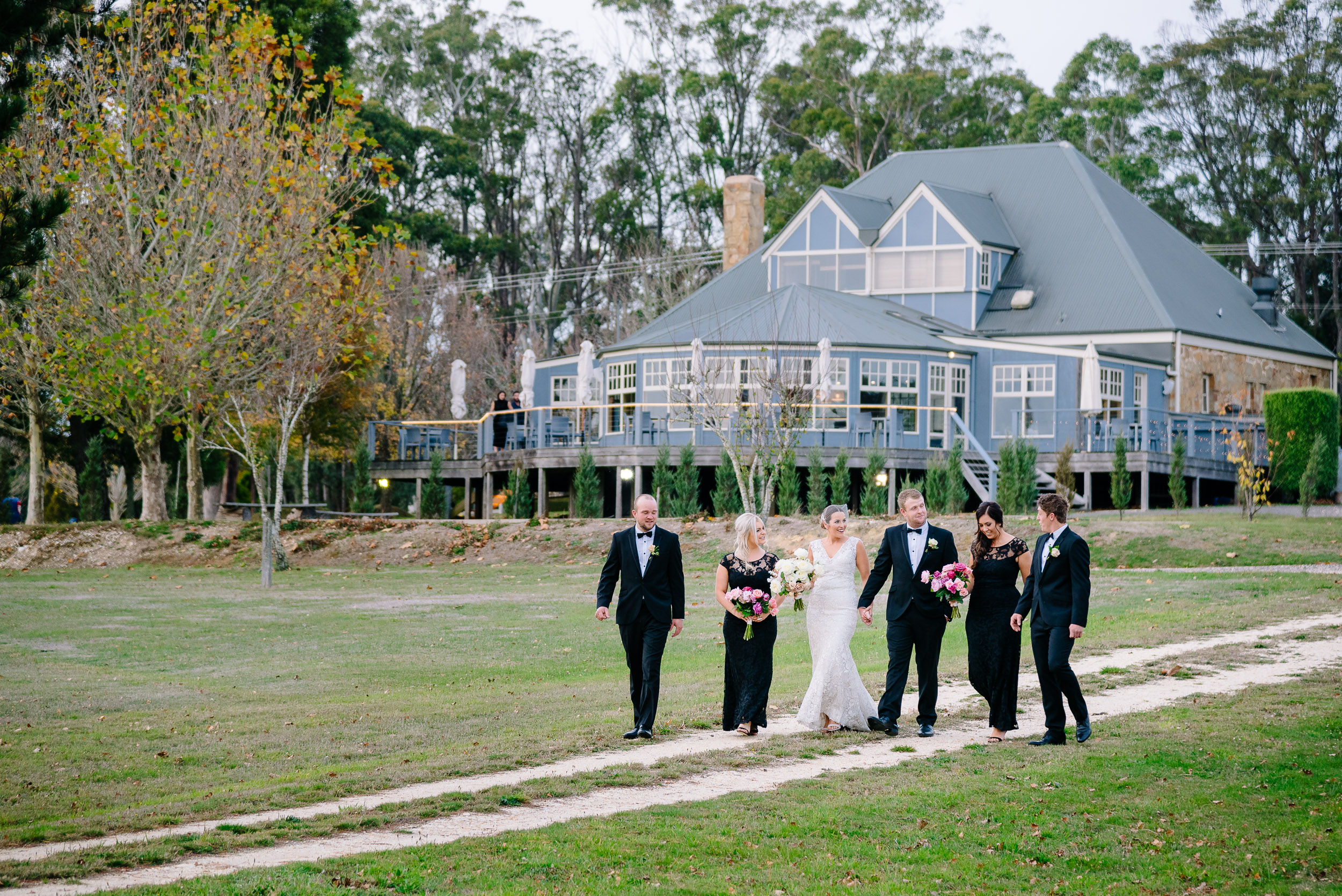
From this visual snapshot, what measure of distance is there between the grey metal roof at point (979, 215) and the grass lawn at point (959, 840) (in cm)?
2921

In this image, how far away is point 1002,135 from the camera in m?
56.7

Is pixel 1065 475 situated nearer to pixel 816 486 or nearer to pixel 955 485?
pixel 955 485

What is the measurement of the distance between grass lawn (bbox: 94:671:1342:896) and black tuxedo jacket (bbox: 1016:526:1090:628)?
927mm

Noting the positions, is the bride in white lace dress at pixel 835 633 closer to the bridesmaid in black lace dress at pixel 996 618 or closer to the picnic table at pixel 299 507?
the bridesmaid in black lace dress at pixel 996 618

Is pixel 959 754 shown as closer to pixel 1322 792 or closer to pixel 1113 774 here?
pixel 1113 774

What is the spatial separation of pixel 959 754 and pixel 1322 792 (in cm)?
227

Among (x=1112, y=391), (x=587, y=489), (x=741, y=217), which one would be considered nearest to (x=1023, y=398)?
(x=1112, y=391)

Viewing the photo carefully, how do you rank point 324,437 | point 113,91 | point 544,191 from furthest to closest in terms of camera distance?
point 544,191, point 324,437, point 113,91

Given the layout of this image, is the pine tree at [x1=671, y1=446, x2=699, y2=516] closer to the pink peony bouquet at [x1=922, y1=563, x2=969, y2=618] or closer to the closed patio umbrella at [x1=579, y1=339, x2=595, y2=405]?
the closed patio umbrella at [x1=579, y1=339, x2=595, y2=405]

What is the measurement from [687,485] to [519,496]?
396 centimetres

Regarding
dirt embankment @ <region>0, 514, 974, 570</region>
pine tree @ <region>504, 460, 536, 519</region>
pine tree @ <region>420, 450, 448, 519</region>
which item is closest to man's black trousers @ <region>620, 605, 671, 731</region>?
dirt embankment @ <region>0, 514, 974, 570</region>

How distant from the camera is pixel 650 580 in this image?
10.8 metres

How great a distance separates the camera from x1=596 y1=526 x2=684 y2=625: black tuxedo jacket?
422 inches

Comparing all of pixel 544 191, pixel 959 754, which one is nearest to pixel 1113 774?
pixel 959 754
